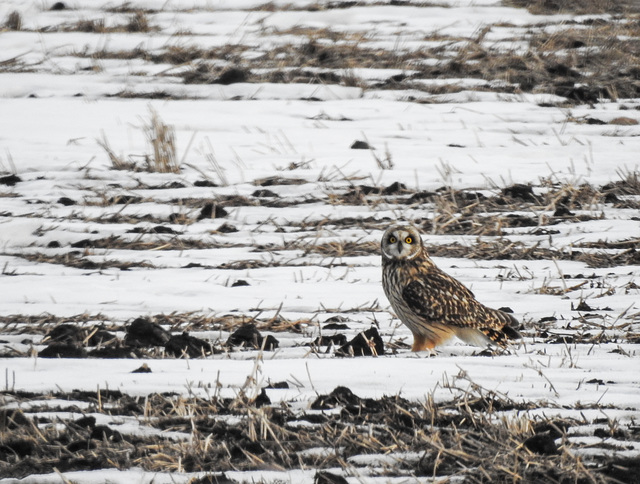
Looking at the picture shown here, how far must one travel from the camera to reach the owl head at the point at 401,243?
17.2 ft

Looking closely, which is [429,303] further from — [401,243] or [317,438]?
[317,438]

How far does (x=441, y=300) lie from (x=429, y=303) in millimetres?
92

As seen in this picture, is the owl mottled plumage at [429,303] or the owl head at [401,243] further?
the owl head at [401,243]

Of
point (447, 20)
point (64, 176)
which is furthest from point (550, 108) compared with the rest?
point (64, 176)

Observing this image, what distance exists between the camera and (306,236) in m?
6.62

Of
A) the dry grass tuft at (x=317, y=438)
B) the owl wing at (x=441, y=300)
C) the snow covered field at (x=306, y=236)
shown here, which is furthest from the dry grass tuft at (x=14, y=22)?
the dry grass tuft at (x=317, y=438)

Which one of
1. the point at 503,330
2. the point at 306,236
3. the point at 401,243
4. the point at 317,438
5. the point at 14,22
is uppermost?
the point at 14,22

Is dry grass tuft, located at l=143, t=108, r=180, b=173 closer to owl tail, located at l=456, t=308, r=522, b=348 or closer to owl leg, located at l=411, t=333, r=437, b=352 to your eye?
owl leg, located at l=411, t=333, r=437, b=352

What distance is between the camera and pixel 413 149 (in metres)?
9.09

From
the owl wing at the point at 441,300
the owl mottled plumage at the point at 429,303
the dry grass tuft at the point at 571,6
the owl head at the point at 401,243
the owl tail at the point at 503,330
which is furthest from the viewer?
the dry grass tuft at the point at 571,6

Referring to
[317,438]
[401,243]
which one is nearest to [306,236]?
[401,243]

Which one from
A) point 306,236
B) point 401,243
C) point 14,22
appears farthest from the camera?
point 14,22

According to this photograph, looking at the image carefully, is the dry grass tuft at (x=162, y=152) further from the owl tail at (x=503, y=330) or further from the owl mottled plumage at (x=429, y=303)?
the owl tail at (x=503, y=330)

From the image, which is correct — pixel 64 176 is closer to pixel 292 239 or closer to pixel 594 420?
pixel 292 239
